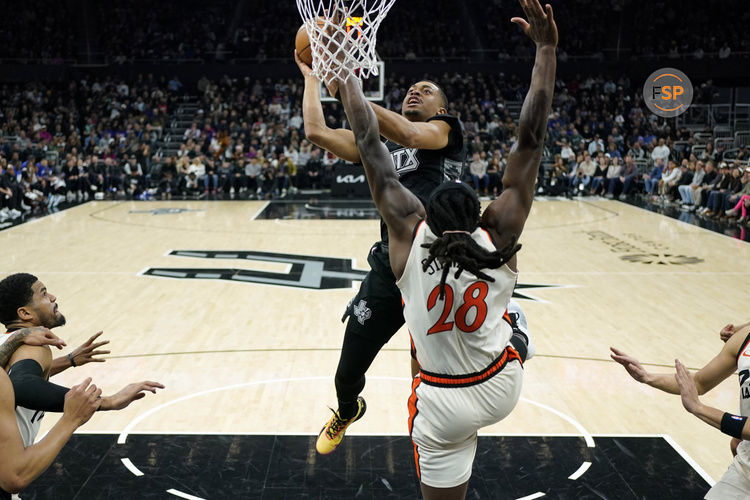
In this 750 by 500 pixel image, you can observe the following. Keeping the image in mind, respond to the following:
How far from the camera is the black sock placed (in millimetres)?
4074

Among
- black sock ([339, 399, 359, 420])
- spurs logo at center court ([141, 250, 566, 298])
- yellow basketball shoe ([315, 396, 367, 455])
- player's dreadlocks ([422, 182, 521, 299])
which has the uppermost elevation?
player's dreadlocks ([422, 182, 521, 299])

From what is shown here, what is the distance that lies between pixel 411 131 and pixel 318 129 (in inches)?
15.2

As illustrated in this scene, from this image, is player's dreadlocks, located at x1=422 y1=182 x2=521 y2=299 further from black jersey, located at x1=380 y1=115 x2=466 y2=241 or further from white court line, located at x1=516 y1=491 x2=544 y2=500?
white court line, located at x1=516 y1=491 x2=544 y2=500

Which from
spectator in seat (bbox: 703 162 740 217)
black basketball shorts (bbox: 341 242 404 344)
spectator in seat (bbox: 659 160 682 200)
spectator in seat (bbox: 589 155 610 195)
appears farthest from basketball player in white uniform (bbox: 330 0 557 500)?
spectator in seat (bbox: 589 155 610 195)

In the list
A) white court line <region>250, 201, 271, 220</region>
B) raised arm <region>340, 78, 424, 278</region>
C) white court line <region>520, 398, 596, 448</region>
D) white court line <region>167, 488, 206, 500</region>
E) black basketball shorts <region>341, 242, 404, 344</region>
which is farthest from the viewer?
white court line <region>250, 201, 271, 220</region>

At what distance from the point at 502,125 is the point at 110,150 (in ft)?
35.5

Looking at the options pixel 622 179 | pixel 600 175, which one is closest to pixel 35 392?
pixel 622 179

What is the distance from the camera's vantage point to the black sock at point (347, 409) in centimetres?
407

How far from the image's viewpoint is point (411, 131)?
128 inches

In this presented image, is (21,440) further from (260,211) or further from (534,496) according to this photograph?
(260,211)

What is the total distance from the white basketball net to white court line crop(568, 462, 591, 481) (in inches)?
95.3

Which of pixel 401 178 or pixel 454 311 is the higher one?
pixel 401 178

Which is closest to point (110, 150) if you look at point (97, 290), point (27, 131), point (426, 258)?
point (27, 131)

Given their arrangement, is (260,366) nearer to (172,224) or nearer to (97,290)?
(97,290)
